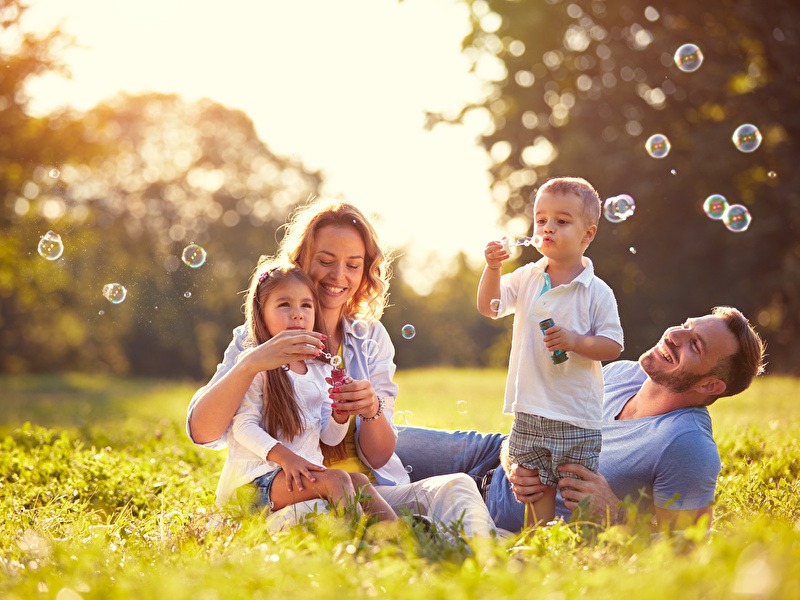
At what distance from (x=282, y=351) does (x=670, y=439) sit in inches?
64.0

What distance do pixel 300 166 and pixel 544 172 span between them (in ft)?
58.1

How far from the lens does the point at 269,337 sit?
3.87 m

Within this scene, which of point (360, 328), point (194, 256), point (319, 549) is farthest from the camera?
point (194, 256)

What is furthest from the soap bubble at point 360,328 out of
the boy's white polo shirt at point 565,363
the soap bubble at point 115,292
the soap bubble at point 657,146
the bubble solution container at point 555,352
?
the soap bubble at point 657,146

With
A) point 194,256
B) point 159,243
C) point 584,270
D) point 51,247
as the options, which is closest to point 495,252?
point 584,270

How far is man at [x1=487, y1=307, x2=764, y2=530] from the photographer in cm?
365

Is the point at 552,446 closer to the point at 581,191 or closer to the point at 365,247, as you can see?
the point at 581,191

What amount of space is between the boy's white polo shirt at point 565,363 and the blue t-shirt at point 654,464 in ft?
0.87

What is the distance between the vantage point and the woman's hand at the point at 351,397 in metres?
3.58

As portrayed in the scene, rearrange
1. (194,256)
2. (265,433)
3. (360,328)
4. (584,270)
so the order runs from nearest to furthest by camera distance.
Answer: (265,433), (584,270), (360,328), (194,256)

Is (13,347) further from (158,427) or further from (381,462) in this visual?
(381,462)

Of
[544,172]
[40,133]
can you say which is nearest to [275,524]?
[544,172]

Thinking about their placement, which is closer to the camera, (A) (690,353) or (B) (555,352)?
(B) (555,352)

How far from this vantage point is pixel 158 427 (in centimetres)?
761
